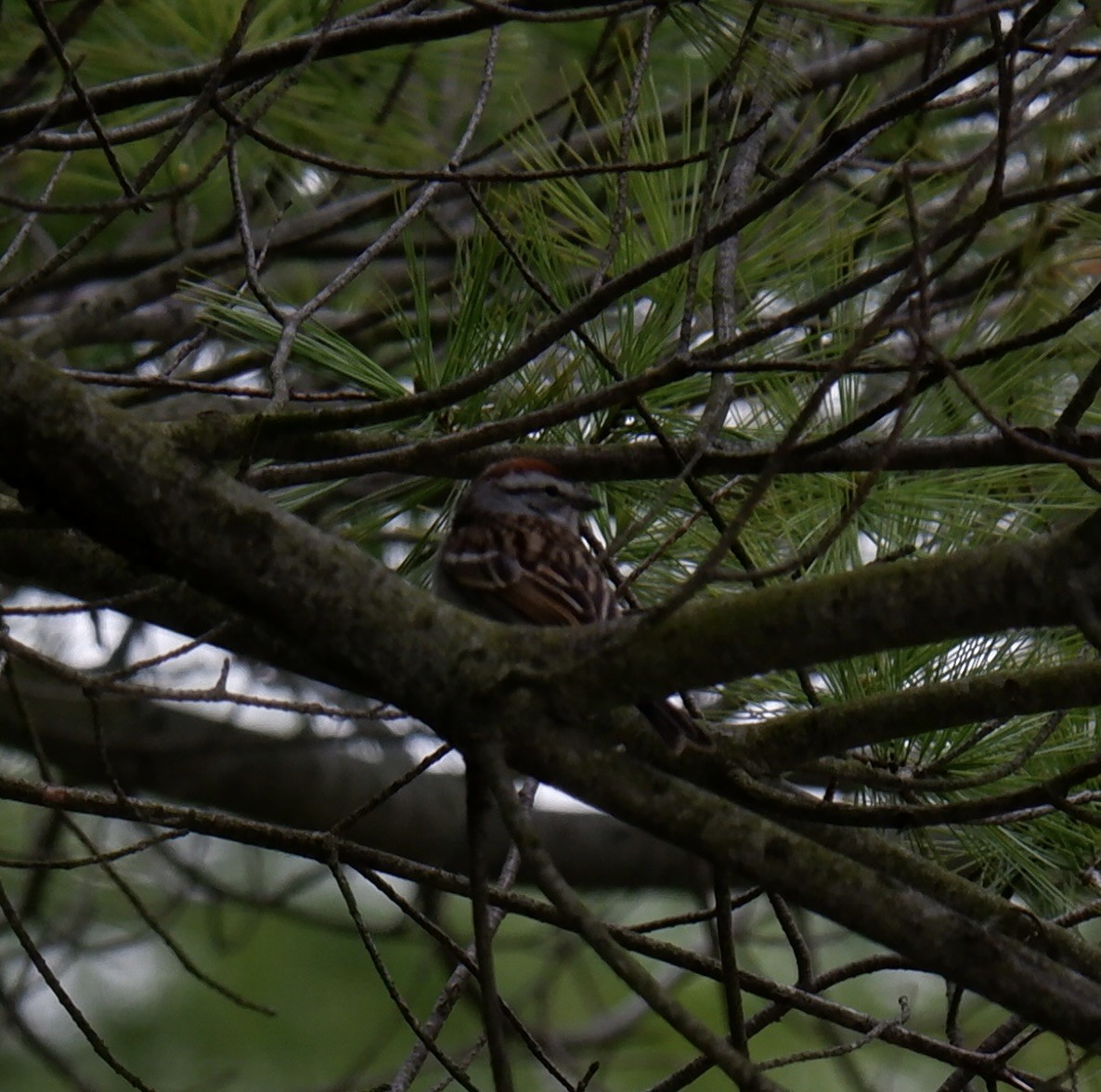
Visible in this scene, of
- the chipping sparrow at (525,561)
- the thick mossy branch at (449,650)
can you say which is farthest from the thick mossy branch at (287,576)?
the chipping sparrow at (525,561)

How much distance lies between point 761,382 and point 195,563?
1302mm

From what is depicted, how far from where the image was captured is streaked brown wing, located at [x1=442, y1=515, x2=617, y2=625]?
9.25ft

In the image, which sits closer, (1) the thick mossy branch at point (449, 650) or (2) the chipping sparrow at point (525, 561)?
(1) the thick mossy branch at point (449, 650)

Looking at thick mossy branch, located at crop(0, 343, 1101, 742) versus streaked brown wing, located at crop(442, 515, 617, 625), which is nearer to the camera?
thick mossy branch, located at crop(0, 343, 1101, 742)

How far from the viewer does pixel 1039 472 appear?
2750 mm

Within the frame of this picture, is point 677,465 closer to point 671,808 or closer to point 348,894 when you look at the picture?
point 671,808

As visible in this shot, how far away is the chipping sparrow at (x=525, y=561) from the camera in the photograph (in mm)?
2840

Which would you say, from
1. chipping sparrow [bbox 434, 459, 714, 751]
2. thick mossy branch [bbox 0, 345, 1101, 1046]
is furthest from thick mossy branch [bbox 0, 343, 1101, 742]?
chipping sparrow [bbox 434, 459, 714, 751]

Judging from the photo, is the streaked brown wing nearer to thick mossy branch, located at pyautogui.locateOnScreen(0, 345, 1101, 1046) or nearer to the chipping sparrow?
the chipping sparrow

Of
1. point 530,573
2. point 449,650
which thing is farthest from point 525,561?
point 449,650

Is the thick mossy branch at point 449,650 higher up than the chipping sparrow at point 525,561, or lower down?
lower down

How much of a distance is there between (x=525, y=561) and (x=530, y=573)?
0.23 ft

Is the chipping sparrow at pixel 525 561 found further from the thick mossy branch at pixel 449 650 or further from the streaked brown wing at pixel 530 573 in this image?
the thick mossy branch at pixel 449 650

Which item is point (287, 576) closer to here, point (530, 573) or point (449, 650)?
point (449, 650)
